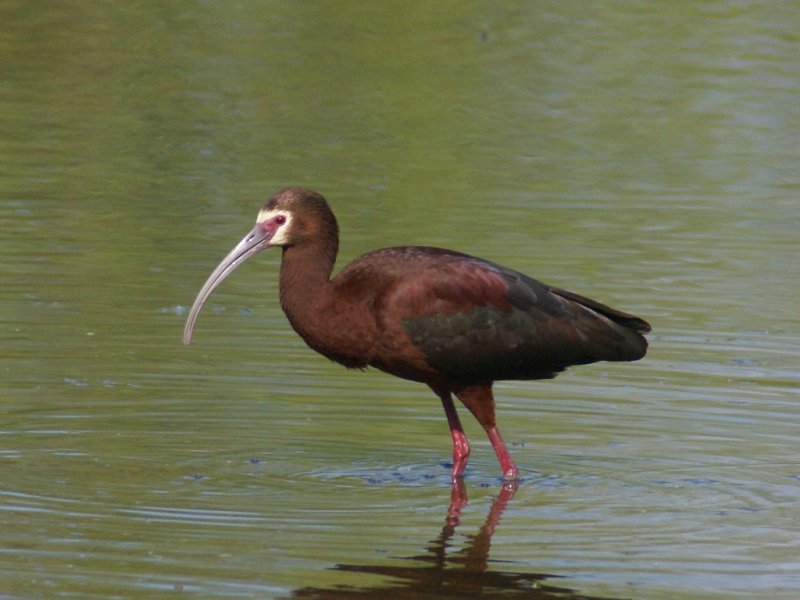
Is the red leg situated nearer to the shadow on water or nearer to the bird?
the bird

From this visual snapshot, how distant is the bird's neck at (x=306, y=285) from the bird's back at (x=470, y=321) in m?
0.09

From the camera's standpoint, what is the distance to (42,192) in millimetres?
14797

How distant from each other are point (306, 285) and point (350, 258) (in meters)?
4.56

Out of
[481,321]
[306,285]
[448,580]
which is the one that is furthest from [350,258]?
[448,580]

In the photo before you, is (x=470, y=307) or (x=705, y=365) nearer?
(x=470, y=307)

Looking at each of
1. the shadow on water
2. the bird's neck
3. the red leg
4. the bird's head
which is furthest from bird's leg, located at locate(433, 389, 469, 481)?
the shadow on water

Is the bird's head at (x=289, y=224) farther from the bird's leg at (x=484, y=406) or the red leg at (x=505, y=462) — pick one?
the red leg at (x=505, y=462)

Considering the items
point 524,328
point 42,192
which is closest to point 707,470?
point 524,328

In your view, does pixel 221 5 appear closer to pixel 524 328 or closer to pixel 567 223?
pixel 567 223

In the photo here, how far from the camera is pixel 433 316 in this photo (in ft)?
27.2

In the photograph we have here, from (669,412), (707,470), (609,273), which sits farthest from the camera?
(609,273)

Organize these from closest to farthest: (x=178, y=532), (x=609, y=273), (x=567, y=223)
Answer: (x=178, y=532) < (x=609, y=273) < (x=567, y=223)

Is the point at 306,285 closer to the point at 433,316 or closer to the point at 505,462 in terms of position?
the point at 433,316

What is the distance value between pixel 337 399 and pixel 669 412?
1.69 m
